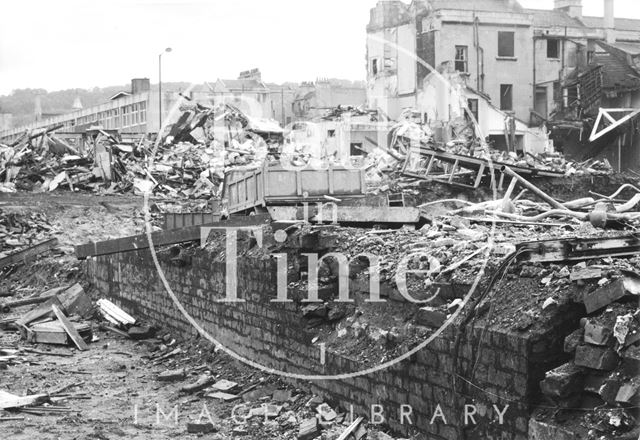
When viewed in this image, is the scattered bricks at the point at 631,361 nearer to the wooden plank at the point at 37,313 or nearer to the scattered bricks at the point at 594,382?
the scattered bricks at the point at 594,382

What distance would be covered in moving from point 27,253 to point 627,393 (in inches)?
727

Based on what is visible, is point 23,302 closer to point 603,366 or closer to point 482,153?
point 603,366

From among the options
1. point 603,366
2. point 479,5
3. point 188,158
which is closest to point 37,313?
point 603,366

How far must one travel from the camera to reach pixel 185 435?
8672 millimetres

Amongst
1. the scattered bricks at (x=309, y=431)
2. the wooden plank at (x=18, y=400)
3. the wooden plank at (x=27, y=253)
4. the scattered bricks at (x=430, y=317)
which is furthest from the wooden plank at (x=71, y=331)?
the scattered bricks at (x=430, y=317)

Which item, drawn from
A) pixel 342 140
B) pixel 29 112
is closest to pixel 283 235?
pixel 342 140

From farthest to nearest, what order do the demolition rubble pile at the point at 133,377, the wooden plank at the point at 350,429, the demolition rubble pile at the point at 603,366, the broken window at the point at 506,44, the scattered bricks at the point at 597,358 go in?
the broken window at the point at 506,44 < the demolition rubble pile at the point at 133,377 < the wooden plank at the point at 350,429 < the scattered bricks at the point at 597,358 < the demolition rubble pile at the point at 603,366

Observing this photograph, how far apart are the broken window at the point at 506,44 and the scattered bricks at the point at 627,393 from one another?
37.8 meters

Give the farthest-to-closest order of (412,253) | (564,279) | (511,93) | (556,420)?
(511,93) → (412,253) → (564,279) → (556,420)

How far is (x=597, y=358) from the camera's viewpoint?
518cm

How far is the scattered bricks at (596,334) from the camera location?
5191 mm

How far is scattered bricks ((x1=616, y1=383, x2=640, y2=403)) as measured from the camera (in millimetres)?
4840

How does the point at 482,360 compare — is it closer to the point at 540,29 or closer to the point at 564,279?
the point at 564,279

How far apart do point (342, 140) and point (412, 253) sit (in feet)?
95.3
